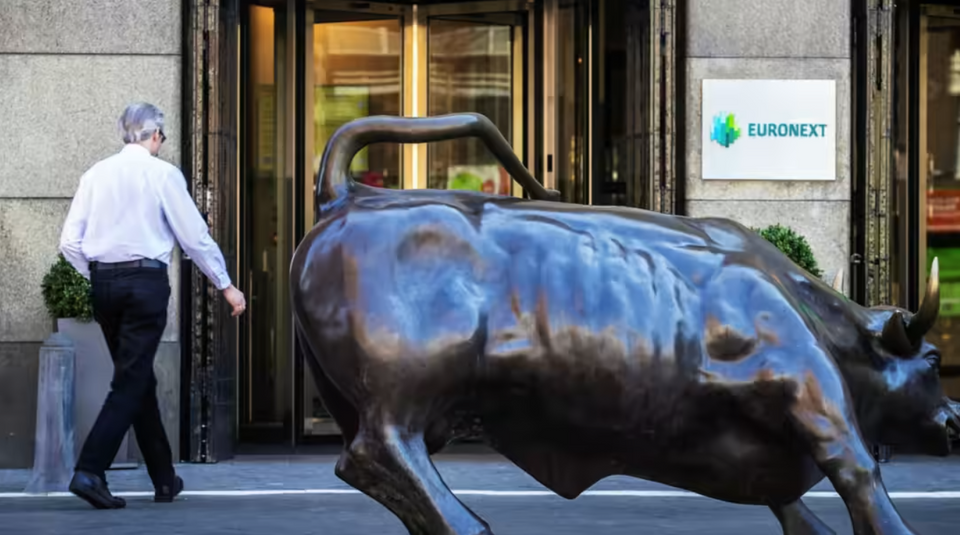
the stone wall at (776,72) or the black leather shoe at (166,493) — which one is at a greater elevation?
the stone wall at (776,72)

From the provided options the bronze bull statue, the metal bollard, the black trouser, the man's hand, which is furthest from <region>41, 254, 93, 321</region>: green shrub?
the bronze bull statue

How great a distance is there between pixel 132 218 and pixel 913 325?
14.4 ft

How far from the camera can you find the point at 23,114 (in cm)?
1021

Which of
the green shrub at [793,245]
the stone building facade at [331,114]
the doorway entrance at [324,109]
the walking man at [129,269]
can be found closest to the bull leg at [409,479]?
the walking man at [129,269]

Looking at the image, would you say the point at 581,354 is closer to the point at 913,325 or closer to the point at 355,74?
the point at 913,325

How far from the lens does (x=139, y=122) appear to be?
7.59 m

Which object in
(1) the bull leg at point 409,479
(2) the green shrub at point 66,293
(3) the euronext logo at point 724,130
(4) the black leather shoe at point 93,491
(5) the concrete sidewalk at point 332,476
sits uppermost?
(3) the euronext logo at point 724,130

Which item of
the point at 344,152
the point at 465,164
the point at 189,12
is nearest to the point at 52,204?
the point at 189,12

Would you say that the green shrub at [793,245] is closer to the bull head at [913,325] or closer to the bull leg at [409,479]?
the bull head at [913,325]

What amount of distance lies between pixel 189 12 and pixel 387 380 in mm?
7202

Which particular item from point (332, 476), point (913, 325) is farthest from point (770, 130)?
point (913, 325)

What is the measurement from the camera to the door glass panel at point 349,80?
11.3m

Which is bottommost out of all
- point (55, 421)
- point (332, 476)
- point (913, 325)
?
point (332, 476)

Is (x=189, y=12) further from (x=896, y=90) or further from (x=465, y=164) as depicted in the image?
(x=896, y=90)
